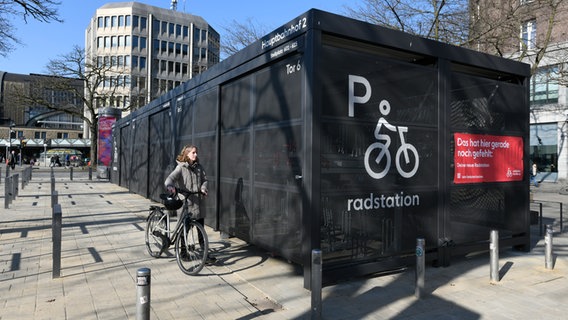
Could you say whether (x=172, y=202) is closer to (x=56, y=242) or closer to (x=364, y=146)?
(x=56, y=242)

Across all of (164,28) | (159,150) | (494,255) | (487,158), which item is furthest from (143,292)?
(164,28)

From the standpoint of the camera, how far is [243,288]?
4.94 m

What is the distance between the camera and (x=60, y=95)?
38375 millimetres

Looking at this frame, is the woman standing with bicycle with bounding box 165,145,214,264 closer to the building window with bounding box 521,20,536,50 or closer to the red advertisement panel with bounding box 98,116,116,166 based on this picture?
the building window with bounding box 521,20,536,50

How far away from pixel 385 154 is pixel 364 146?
397 mm

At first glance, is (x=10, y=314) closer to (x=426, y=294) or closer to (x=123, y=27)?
(x=426, y=294)

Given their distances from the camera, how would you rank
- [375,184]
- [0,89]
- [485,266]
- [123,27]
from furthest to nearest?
[0,89], [123,27], [485,266], [375,184]

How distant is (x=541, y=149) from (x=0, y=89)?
111m

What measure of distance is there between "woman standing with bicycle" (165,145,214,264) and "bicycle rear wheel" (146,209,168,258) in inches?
25.3

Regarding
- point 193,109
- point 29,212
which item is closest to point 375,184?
point 193,109

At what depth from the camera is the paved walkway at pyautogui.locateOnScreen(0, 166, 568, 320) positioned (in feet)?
13.8

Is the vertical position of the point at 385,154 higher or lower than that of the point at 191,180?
higher

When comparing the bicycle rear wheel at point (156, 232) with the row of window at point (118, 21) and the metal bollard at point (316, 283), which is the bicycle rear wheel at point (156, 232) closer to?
the metal bollard at point (316, 283)

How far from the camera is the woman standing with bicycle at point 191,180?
5844mm
